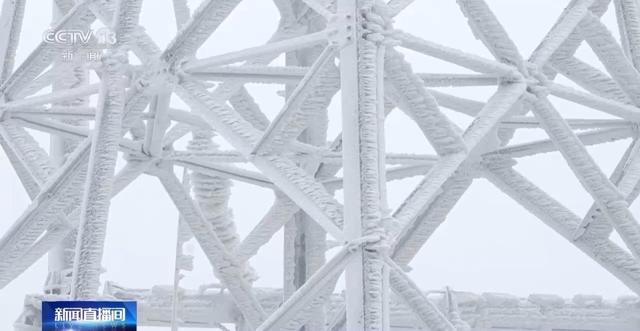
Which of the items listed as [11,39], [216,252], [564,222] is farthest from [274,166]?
[11,39]

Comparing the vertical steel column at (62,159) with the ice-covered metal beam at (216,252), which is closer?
the ice-covered metal beam at (216,252)

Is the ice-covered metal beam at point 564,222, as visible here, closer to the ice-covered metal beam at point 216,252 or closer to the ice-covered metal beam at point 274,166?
the ice-covered metal beam at point 216,252

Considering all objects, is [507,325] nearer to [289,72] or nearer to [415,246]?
[415,246]

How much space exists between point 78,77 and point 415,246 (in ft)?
19.7

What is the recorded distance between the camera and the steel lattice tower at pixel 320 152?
34.8ft

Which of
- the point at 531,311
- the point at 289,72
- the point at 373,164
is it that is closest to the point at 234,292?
the point at 289,72

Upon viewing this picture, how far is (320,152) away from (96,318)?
6.44 metres

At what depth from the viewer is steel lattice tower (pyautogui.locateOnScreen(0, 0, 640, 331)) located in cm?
1060

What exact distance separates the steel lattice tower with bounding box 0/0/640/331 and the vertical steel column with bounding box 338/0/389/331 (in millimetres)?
14

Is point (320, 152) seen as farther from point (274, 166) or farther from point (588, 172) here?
point (274, 166)

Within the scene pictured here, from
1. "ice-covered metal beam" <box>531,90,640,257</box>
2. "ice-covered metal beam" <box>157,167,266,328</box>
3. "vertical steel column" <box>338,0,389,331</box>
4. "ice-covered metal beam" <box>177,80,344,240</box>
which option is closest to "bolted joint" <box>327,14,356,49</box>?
"vertical steel column" <box>338,0,389,331</box>

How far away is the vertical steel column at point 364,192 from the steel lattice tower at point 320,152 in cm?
1

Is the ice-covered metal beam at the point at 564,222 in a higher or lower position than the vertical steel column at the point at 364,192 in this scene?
higher

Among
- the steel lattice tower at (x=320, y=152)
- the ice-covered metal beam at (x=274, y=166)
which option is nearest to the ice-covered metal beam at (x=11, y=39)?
the steel lattice tower at (x=320, y=152)
